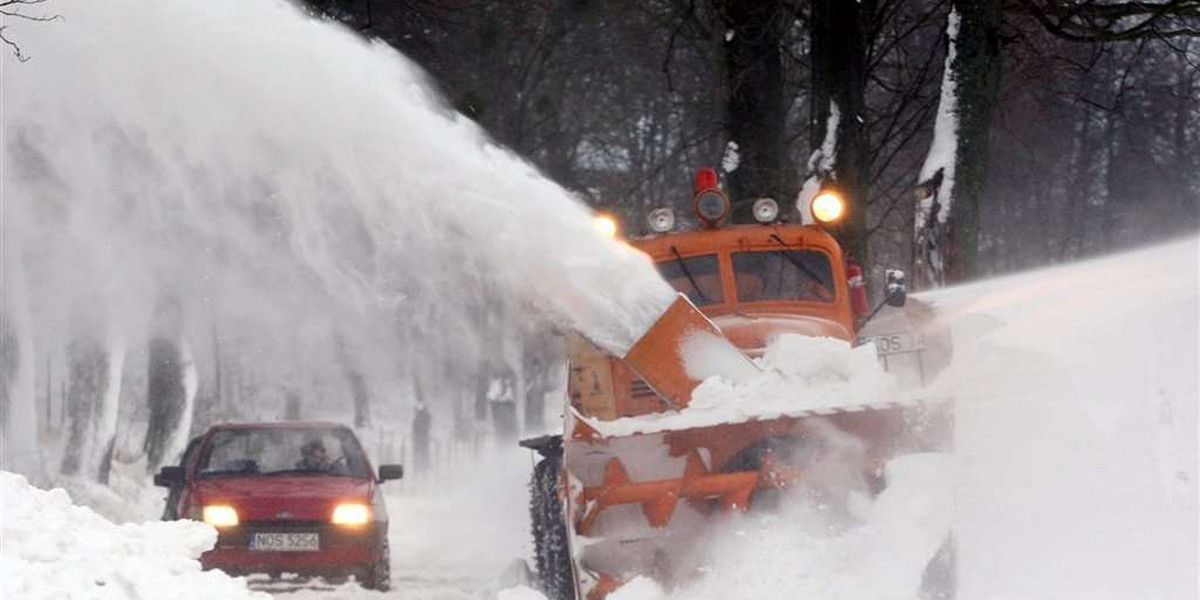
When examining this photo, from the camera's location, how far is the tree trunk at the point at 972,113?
595 inches

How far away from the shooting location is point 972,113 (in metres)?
15.3

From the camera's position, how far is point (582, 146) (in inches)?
1362

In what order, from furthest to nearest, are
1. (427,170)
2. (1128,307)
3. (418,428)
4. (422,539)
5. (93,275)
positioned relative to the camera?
1. (418,428)
2. (93,275)
3. (422,539)
4. (1128,307)
5. (427,170)

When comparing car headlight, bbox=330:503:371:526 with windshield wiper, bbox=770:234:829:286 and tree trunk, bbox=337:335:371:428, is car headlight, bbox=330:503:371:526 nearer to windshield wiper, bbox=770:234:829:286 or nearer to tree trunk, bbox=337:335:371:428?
windshield wiper, bbox=770:234:829:286

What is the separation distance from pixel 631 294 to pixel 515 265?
2.15 ft

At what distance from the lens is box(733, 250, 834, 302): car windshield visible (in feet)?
36.8

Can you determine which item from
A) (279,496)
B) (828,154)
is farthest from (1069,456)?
(828,154)

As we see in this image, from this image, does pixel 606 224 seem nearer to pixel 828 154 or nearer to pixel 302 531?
pixel 302 531

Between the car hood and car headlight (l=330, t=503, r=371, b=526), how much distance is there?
0.04 metres

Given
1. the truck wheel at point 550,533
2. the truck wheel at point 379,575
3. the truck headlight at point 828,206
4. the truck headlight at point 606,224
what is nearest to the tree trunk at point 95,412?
the truck wheel at point 379,575

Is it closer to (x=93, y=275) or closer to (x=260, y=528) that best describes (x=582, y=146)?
(x=93, y=275)

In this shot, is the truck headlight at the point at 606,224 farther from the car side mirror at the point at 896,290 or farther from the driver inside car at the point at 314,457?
the driver inside car at the point at 314,457

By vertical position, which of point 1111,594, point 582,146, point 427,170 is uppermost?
point 582,146

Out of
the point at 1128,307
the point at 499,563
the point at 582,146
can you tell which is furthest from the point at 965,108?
the point at 582,146
